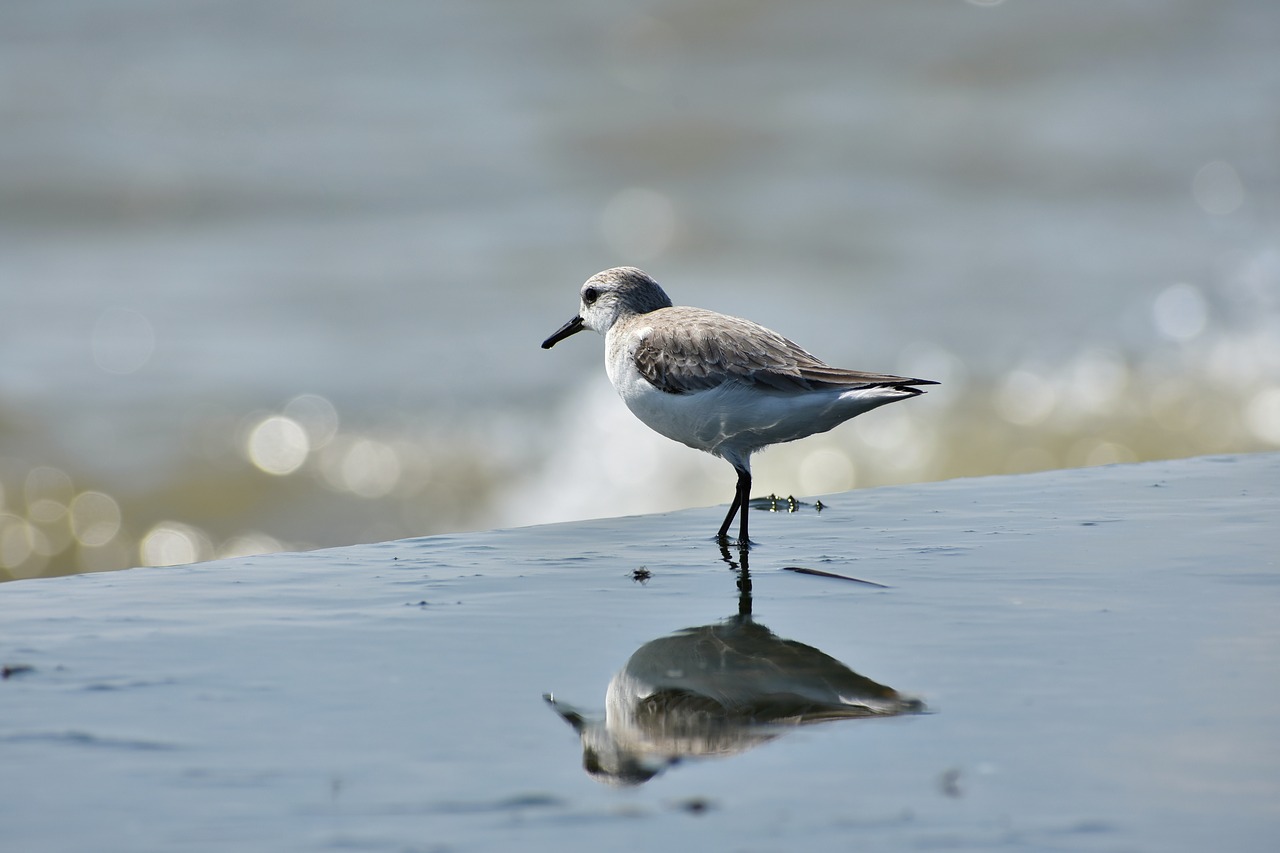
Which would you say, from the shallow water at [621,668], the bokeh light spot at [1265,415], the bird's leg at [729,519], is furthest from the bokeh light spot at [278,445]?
the bokeh light spot at [1265,415]

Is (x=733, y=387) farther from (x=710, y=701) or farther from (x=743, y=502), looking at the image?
(x=710, y=701)

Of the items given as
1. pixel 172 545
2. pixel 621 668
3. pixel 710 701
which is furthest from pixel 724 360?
pixel 172 545

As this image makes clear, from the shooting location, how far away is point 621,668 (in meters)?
3.20

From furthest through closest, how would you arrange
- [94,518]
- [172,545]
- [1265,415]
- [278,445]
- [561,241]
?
[561,241] → [278,445] → [1265,415] → [94,518] → [172,545]

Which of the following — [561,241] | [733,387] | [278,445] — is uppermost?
[561,241]

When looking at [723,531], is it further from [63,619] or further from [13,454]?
[13,454]

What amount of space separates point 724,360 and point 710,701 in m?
2.17

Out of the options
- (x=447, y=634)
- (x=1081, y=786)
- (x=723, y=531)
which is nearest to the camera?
(x=1081, y=786)

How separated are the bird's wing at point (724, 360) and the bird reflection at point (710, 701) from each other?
160 cm

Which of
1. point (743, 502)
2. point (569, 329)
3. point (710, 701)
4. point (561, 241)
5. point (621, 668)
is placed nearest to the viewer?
point (710, 701)

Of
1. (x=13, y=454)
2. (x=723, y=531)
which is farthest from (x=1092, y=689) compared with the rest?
(x=13, y=454)

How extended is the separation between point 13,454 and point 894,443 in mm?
7704

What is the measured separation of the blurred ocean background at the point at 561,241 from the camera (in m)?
12.1

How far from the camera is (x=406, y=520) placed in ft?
39.2
